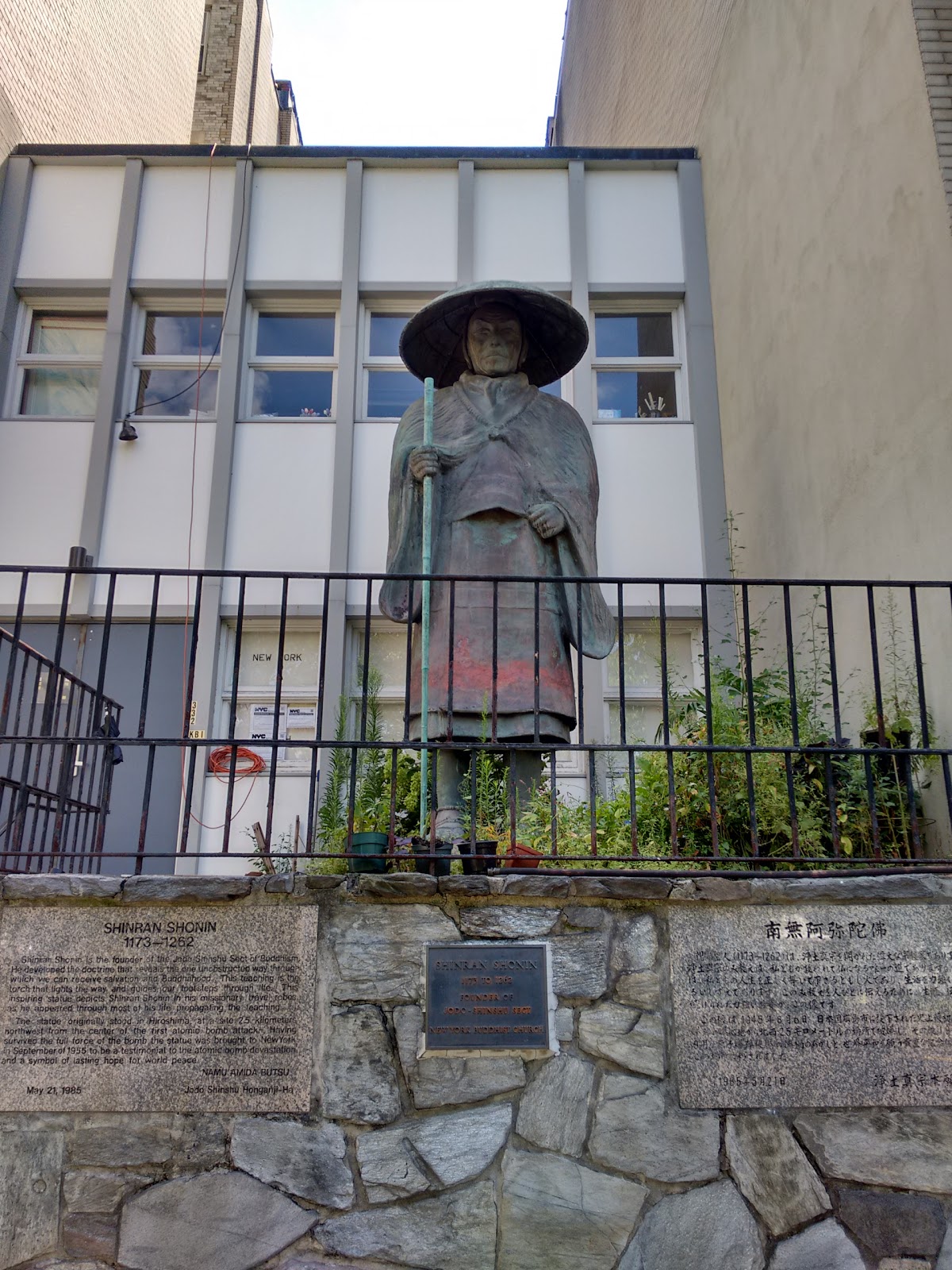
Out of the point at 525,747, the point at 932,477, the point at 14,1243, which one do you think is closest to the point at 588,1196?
the point at 525,747

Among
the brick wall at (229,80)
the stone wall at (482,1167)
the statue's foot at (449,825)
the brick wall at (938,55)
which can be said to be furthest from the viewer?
the brick wall at (229,80)

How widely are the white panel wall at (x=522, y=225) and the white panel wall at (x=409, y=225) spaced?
0.89 ft

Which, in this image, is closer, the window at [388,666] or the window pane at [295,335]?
the window at [388,666]

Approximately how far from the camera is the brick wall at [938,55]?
5.75 m

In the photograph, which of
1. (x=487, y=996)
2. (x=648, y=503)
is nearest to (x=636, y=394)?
(x=648, y=503)

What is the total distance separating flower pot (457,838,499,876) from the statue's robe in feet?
2.78

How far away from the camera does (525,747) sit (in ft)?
12.5

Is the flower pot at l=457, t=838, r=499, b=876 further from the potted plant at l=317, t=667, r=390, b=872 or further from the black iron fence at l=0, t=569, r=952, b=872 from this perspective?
the potted plant at l=317, t=667, r=390, b=872

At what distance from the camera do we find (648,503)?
938 cm

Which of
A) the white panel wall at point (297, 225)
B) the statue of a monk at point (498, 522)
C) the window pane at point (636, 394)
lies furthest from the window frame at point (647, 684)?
the white panel wall at point (297, 225)

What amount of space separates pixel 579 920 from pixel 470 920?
0.36 meters

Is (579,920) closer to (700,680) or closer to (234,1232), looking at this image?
(234,1232)

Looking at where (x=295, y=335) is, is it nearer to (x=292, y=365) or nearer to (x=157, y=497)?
(x=292, y=365)

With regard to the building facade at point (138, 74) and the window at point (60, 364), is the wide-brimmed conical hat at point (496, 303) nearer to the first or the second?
the window at point (60, 364)
